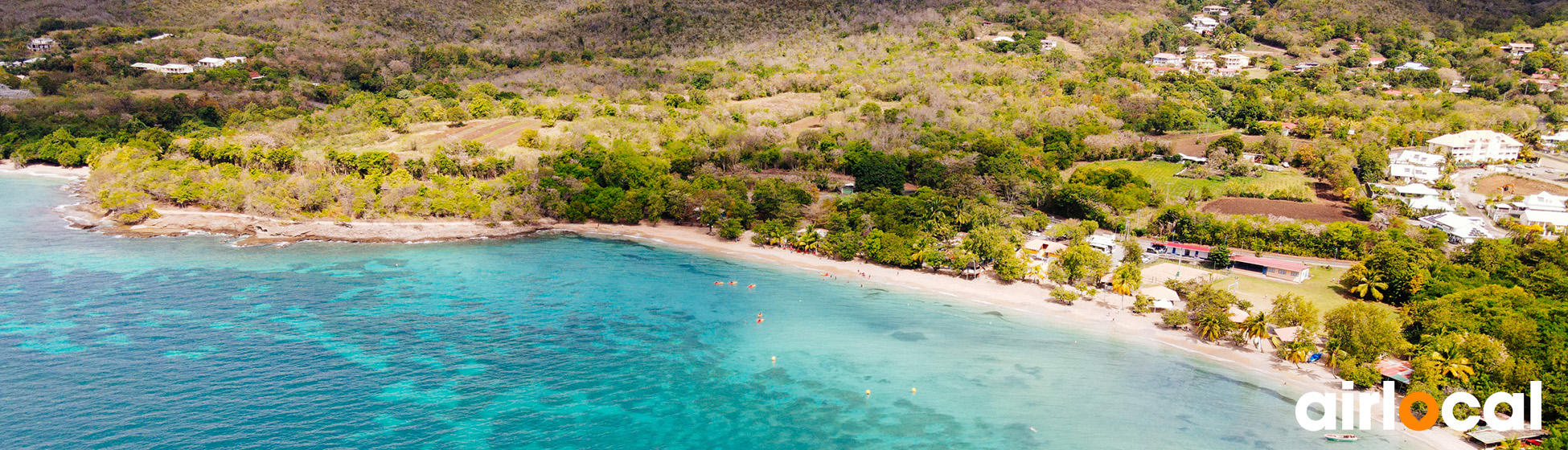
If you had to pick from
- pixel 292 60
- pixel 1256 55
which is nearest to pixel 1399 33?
pixel 1256 55

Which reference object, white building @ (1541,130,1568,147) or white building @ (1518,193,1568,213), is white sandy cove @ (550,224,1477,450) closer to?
white building @ (1518,193,1568,213)

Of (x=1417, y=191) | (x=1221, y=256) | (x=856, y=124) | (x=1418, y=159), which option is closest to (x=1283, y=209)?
(x=1417, y=191)

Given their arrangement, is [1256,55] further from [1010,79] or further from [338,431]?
[338,431]

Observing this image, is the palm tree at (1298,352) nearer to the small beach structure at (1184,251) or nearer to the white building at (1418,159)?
the small beach structure at (1184,251)

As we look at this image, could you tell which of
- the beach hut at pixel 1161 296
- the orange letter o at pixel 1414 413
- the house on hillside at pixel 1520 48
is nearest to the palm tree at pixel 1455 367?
the orange letter o at pixel 1414 413

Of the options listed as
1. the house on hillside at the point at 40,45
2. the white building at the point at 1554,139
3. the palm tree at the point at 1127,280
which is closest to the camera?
the palm tree at the point at 1127,280

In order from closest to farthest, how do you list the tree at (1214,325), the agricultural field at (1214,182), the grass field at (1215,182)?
the tree at (1214,325) < the agricultural field at (1214,182) < the grass field at (1215,182)

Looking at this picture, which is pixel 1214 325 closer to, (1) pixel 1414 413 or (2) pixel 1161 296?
(2) pixel 1161 296
